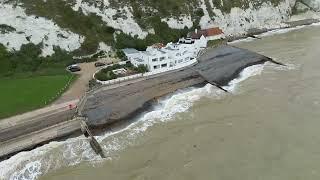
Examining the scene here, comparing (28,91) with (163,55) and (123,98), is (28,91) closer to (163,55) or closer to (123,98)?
(123,98)

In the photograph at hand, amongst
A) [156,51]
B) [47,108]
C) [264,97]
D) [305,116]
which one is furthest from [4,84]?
[305,116]

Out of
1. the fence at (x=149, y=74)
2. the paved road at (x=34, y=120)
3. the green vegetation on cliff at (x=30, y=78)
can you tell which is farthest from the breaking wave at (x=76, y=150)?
the green vegetation on cliff at (x=30, y=78)

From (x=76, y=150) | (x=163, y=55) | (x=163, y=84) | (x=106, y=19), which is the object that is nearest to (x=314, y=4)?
(x=106, y=19)

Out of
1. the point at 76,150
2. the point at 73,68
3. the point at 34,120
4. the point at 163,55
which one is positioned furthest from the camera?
the point at 163,55

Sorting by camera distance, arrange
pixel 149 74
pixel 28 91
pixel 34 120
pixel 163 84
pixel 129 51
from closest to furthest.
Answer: pixel 34 120 → pixel 28 91 → pixel 163 84 → pixel 149 74 → pixel 129 51

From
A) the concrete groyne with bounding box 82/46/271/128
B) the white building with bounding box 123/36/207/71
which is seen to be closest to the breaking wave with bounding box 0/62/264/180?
the concrete groyne with bounding box 82/46/271/128

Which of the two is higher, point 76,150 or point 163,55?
point 163,55
